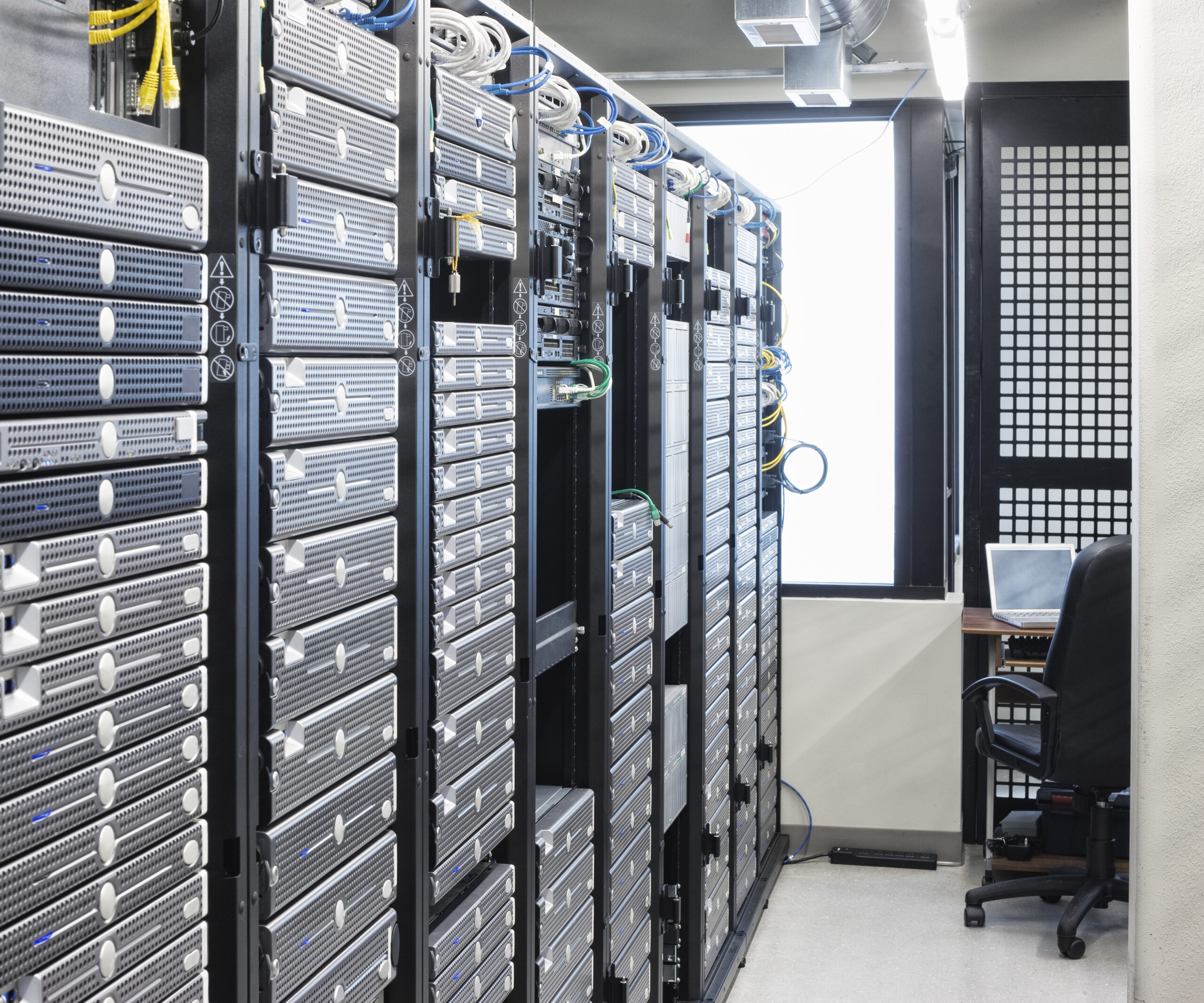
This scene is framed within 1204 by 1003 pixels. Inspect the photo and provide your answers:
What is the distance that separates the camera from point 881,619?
14.8 ft

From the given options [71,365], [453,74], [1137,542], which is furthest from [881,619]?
[71,365]

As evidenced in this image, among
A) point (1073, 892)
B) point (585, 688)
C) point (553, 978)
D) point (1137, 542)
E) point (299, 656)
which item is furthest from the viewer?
point (1073, 892)

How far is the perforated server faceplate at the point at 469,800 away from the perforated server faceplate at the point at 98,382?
78cm

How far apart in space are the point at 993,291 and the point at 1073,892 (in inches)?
79.4

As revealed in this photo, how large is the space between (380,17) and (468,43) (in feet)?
0.64

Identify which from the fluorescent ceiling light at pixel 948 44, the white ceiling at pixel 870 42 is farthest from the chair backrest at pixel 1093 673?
the white ceiling at pixel 870 42

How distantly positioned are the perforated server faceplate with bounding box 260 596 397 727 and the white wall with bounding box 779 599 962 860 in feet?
10.0

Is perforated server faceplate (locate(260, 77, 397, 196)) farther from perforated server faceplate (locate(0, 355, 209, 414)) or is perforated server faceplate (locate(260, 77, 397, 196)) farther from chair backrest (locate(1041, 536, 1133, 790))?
chair backrest (locate(1041, 536, 1133, 790))

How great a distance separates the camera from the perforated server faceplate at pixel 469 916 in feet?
5.98

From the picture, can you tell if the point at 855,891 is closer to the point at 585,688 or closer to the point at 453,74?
the point at 585,688

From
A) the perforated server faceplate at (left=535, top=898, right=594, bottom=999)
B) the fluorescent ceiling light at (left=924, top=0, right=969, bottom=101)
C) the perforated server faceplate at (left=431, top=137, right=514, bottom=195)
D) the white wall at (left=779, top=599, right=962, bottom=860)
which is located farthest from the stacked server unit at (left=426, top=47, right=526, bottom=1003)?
the white wall at (left=779, top=599, right=962, bottom=860)

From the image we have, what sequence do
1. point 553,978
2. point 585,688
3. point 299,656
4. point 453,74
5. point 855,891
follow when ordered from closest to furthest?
point 299,656
point 453,74
point 553,978
point 585,688
point 855,891

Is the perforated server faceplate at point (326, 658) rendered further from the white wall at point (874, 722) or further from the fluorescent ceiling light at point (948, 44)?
the white wall at point (874, 722)

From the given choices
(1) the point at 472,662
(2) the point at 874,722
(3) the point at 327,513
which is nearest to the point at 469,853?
(1) the point at 472,662
